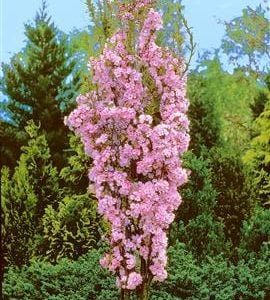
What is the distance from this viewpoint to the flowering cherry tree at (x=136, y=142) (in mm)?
5750

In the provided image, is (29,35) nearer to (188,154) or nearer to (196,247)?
(188,154)

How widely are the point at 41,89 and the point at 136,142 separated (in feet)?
26.6

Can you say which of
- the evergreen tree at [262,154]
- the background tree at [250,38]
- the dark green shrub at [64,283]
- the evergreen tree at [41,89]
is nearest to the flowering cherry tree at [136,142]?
the dark green shrub at [64,283]

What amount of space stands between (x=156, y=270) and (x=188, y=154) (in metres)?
4.55

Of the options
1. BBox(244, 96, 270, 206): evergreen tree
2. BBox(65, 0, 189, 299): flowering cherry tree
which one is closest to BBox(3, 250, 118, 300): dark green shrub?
BBox(65, 0, 189, 299): flowering cherry tree

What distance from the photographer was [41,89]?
44.5 ft

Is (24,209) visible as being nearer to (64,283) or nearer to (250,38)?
(64,283)

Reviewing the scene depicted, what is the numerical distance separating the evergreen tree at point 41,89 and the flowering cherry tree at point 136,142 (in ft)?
22.5

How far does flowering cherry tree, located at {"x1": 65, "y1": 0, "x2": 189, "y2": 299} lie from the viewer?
5750 mm

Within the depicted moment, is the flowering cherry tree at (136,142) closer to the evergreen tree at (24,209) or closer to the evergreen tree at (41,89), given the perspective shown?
the evergreen tree at (24,209)

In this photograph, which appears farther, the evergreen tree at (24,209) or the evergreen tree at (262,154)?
the evergreen tree at (262,154)

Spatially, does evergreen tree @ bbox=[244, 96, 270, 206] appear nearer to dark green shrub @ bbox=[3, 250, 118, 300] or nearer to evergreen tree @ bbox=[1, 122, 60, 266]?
evergreen tree @ bbox=[1, 122, 60, 266]

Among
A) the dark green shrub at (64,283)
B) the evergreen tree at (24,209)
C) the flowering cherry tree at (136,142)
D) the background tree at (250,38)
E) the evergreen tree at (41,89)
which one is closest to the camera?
the flowering cherry tree at (136,142)

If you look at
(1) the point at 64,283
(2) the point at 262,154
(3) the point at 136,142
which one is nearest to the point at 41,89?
(2) the point at 262,154
